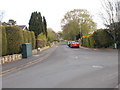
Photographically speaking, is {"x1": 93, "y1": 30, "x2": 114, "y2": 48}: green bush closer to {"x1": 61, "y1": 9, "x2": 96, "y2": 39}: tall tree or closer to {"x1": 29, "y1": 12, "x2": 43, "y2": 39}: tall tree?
{"x1": 29, "y1": 12, "x2": 43, "y2": 39}: tall tree

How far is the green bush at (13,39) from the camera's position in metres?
12.2

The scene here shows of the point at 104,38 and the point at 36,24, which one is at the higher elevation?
the point at 36,24

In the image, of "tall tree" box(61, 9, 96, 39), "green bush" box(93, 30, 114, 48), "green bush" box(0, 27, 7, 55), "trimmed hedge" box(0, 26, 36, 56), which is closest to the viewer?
"green bush" box(0, 27, 7, 55)

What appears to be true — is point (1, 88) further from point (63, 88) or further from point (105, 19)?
point (105, 19)

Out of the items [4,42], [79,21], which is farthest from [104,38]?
[79,21]

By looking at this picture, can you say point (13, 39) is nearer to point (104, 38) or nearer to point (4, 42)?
point (4, 42)

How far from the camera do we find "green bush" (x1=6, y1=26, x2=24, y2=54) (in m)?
12.2

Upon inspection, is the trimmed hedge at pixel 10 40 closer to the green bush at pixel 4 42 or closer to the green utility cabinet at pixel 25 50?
the green bush at pixel 4 42

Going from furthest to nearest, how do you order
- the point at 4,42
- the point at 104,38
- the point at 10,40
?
the point at 104,38 < the point at 10,40 < the point at 4,42

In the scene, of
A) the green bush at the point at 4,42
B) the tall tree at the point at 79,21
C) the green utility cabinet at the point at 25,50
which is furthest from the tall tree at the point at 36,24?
the green bush at the point at 4,42

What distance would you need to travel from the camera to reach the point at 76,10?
176 feet

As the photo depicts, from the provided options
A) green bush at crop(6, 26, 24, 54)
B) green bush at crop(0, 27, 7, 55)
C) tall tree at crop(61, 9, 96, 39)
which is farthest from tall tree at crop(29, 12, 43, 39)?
green bush at crop(0, 27, 7, 55)

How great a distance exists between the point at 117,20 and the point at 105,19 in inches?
80.7

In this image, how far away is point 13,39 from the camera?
1259 centimetres
